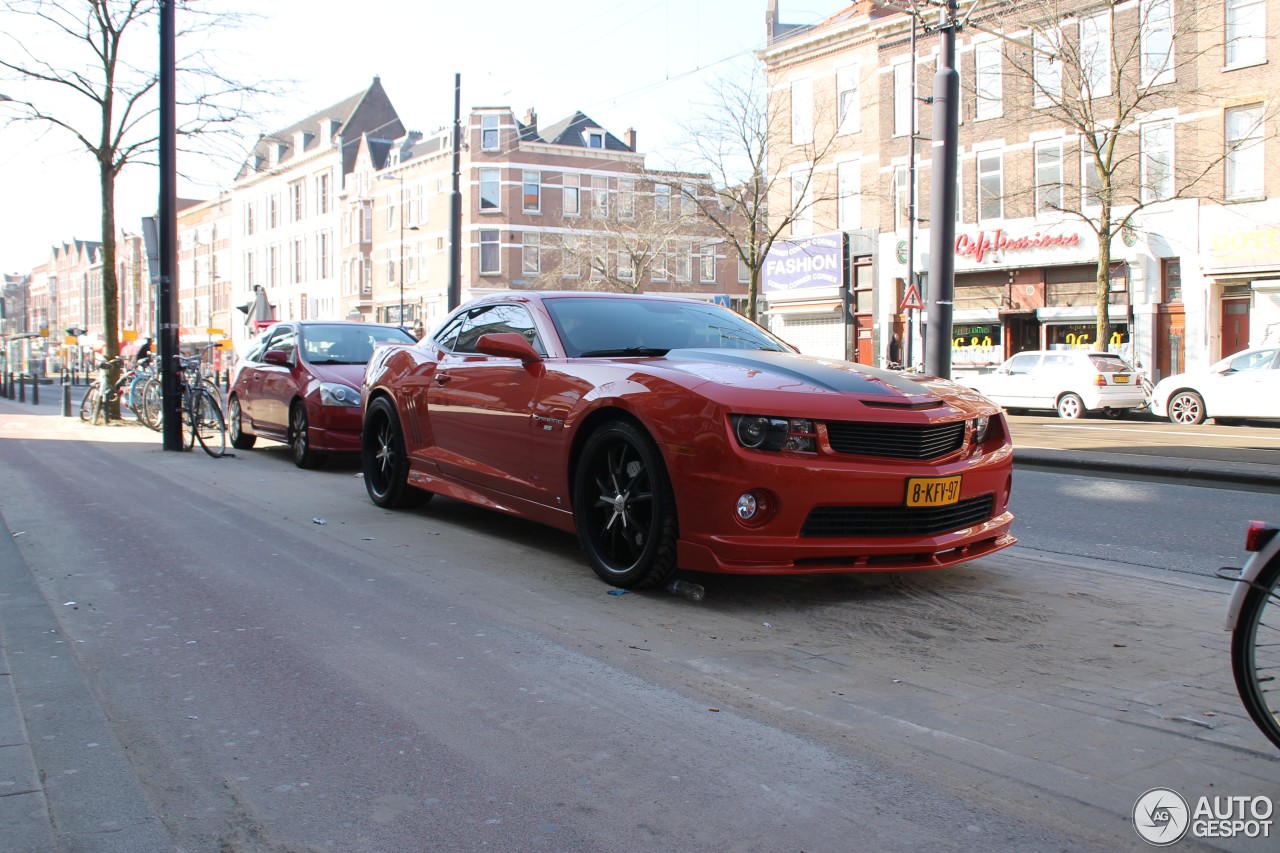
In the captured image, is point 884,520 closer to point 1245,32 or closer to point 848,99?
point 1245,32

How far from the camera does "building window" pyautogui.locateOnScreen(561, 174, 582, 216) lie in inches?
2340

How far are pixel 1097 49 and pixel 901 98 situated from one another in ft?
25.2

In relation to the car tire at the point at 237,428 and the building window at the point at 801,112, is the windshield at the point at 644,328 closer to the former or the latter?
the car tire at the point at 237,428

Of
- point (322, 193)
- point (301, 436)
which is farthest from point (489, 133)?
point (301, 436)

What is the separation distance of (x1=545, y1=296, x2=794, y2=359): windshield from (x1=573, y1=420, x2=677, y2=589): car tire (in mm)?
755

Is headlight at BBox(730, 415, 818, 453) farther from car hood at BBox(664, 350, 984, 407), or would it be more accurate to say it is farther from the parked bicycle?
the parked bicycle

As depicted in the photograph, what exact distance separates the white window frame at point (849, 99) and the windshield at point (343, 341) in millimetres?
28744

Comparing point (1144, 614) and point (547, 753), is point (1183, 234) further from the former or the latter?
point (547, 753)

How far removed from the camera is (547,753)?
3.13 meters

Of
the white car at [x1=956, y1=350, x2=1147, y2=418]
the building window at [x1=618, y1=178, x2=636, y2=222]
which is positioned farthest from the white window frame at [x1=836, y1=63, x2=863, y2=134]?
the white car at [x1=956, y1=350, x2=1147, y2=418]

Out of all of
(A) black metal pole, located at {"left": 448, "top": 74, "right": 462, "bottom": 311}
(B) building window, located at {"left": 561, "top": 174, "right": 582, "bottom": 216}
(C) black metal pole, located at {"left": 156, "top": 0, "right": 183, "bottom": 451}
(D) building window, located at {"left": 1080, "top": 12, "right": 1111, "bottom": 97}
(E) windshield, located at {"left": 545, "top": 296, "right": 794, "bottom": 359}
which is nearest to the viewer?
(E) windshield, located at {"left": 545, "top": 296, "right": 794, "bottom": 359}

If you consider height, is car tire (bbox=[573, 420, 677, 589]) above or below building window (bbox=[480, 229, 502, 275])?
below

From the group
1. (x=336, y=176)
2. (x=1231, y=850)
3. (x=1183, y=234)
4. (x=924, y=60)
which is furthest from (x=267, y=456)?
(x=336, y=176)

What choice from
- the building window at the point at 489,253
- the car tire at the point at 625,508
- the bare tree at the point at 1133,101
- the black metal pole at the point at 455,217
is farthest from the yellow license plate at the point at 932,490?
the building window at the point at 489,253
